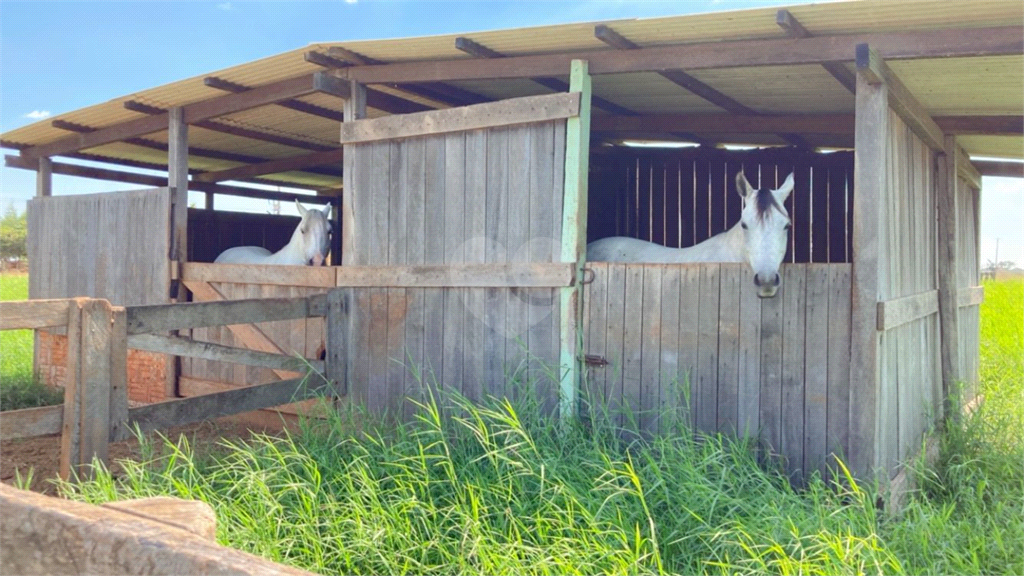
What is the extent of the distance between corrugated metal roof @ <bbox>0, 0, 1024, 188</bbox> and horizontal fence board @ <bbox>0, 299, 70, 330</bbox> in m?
2.80

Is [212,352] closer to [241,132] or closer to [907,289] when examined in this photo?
[241,132]

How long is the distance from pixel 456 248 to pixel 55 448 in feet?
13.3

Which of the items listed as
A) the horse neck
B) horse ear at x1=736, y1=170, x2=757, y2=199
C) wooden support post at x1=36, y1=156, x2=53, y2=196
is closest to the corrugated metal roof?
wooden support post at x1=36, y1=156, x2=53, y2=196

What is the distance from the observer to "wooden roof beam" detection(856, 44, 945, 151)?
461 centimetres

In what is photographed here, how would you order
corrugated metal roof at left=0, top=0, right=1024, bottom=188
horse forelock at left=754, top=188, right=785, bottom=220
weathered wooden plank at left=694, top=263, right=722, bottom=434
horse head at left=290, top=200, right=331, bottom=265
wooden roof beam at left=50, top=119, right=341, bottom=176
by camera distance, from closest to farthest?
corrugated metal roof at left=0, top=0, right=1024, bottom=188 < horse forelock at left=754, top=188, right=785, bottom=220 < weathered wooden plank at left=694, top=263, right=722, bottom=434 < horse head at left=290, top=200, right=331, bottom=265 < wooden roof beam at left=50, top=119, right=341, bottom=176

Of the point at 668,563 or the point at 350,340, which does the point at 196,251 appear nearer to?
the point at 350,340

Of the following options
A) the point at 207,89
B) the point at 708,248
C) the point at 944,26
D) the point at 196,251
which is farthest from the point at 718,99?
the point at 196,251

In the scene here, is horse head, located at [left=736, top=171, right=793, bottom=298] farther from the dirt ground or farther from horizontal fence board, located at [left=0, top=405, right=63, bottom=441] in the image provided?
horizontal fence board, located at [left=0, top=405, right=63, bottom=441]

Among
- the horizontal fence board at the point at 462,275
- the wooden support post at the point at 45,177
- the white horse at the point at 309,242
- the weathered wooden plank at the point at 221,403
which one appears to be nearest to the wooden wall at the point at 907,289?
the horizontal fence board at the point at 462,275

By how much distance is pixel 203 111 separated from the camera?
7.85m

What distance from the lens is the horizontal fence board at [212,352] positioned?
5359mm

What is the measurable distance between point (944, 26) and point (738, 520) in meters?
3.09

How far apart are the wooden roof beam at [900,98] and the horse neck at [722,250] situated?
1.31 m

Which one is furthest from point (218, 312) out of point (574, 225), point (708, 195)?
point (708, 195)
